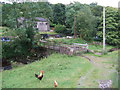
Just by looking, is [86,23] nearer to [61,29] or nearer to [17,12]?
[61,29]

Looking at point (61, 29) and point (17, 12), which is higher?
point (17, 12)

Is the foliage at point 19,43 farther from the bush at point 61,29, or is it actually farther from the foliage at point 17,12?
the bush at point 61,29

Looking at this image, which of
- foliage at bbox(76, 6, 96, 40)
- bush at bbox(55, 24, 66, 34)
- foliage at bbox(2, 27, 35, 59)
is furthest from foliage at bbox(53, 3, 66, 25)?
foliage at bbox(2, 27, 35, 59)

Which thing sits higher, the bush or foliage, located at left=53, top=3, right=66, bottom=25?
foliage, located at left=53, top=3, right=66, bottom=25

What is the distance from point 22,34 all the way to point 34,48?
2.50m

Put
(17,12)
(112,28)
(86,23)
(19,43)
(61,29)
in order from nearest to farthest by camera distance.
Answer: (19,43) → (17,12) → (112,28) → (86,23) → (61,29)

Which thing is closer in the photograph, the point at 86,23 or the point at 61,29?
the point at 86,23

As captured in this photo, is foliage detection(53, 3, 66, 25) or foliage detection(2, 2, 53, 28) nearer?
foliage detection(2, 2, 53, 28)

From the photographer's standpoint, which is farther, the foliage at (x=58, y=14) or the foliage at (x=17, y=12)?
the foliage at (x=58, y=14)

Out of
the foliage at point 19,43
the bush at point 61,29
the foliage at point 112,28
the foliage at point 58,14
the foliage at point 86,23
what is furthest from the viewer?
the foliage at point 58,14

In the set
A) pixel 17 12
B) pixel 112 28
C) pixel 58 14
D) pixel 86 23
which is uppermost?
pixel 58 14

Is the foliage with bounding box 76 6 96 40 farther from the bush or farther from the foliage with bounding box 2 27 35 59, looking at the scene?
the foliage with bounding box 2 27 35 59

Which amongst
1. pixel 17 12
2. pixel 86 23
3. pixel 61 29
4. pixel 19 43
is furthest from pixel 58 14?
pixel 19 43

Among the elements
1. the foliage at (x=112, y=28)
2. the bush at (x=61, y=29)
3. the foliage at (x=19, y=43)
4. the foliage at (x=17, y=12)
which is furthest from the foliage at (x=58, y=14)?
the foliage at (x=19, y=43)
